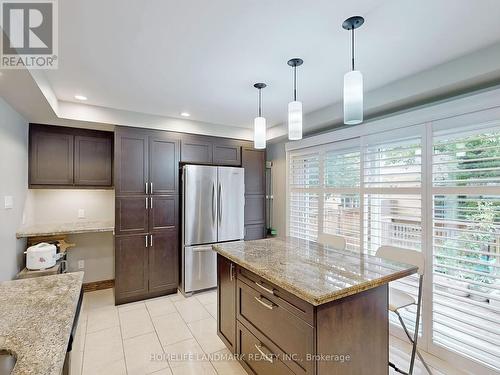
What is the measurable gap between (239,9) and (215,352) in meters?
2.70

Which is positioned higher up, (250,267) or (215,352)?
(250,267)

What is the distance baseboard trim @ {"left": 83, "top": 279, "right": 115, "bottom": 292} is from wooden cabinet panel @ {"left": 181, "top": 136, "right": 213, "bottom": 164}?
2.20 metres

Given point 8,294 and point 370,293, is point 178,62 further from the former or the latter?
point 370,293

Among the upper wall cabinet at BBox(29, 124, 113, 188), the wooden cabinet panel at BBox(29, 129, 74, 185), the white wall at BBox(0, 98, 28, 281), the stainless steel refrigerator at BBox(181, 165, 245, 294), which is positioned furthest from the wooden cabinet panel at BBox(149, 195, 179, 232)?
the white wall at BBox(0, 98, 28, 281)

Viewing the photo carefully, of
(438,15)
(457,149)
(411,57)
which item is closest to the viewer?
(438,15)

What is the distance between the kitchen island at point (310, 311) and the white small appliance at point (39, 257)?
2.11 m

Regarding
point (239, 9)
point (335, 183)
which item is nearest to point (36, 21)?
point (239, 9)

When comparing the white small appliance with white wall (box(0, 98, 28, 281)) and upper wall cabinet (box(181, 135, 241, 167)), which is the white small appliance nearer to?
white wall (box(0, 98, 28, 281))

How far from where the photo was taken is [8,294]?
4.49ft

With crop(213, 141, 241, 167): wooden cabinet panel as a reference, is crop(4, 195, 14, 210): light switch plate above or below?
below

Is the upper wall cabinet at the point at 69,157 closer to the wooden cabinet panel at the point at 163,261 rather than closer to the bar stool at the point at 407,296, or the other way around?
the wooden cabinet panel at the point at 163,261

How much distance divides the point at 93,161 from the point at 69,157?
27 centimetres

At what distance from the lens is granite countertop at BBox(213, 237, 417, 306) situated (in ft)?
4.22

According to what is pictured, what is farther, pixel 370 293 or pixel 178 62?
pixel 178 62
